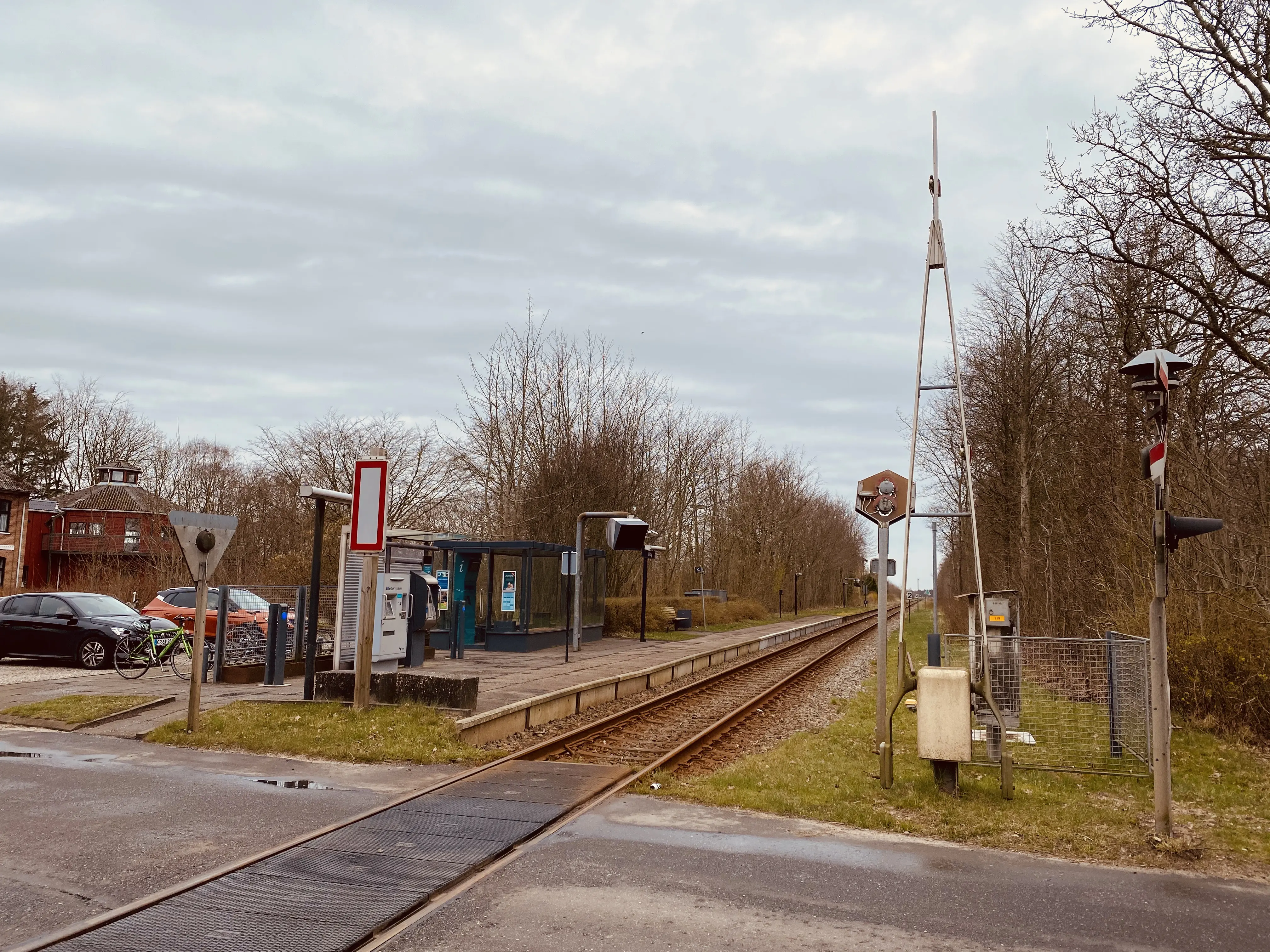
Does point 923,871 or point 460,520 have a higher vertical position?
point 460,520

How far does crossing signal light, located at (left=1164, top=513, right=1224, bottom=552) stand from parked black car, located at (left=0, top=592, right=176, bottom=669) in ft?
59.2

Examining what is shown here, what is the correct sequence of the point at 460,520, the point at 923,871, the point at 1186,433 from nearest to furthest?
the point at 923,871, the point at 1186,433, the point at 460,520

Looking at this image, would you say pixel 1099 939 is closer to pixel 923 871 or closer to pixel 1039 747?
pixel 923 871

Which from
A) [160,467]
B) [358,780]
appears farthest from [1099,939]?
[160,467]

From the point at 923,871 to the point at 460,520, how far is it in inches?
1477

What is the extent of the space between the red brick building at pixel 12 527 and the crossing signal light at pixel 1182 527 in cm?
5832

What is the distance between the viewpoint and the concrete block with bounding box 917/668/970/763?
8.43 m

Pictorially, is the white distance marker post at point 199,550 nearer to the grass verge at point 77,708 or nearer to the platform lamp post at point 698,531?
the grass verge at point 77,708

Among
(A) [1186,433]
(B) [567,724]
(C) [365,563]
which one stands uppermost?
(A) [1186,433]

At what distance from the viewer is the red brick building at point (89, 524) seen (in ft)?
186

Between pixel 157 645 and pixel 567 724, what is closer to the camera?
pixel 567 724

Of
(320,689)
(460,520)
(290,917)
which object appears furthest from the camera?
(460,520)

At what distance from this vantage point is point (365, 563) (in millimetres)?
12008

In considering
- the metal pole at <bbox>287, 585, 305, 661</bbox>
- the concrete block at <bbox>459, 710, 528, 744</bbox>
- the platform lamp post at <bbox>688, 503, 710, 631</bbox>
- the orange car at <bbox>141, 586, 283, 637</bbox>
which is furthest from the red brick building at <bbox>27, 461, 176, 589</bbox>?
the concrete block at <bbox>459, 710, 528, 744</bbox>
